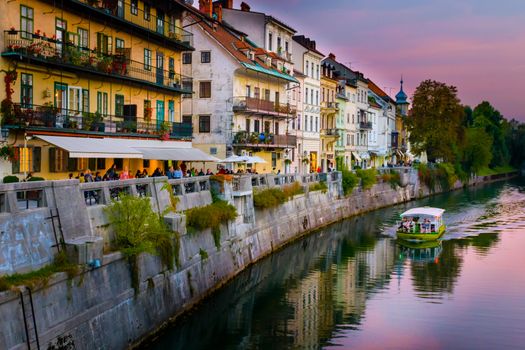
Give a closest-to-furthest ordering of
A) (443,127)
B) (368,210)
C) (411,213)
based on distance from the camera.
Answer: (411,213) → (368,210) → (443,127)

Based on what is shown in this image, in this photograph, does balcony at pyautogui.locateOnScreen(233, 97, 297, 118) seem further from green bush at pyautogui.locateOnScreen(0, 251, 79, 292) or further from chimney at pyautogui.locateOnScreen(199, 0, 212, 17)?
green bush at pyautogui.locateOnScreen(0, 251, 79, 292)

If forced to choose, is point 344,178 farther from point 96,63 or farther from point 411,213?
point 96,63

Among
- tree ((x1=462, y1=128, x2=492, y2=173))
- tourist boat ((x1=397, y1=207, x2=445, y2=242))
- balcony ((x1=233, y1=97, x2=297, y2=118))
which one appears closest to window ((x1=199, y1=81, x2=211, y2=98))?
balcony ((x1=233, y1=97, x2=297, y2=118))

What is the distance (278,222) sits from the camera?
4000 cm

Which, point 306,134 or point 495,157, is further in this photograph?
point 495,157

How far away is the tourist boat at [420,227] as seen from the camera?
45.8 meters

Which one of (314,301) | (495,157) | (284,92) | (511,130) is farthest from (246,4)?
(511,130)

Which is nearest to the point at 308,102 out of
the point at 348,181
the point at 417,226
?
the point at 348,181

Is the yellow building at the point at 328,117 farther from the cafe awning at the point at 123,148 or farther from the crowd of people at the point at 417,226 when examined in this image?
the cafe awning at the point at 123,148

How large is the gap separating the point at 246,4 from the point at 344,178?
22.3 metres

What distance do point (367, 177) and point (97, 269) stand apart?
4484 centimetres

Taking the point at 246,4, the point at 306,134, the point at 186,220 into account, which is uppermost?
the point at 246,4

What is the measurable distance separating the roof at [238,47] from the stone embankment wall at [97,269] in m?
22.3

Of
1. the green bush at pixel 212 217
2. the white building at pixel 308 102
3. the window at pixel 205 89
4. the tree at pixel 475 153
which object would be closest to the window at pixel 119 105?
the green bush at pixel 212 217
